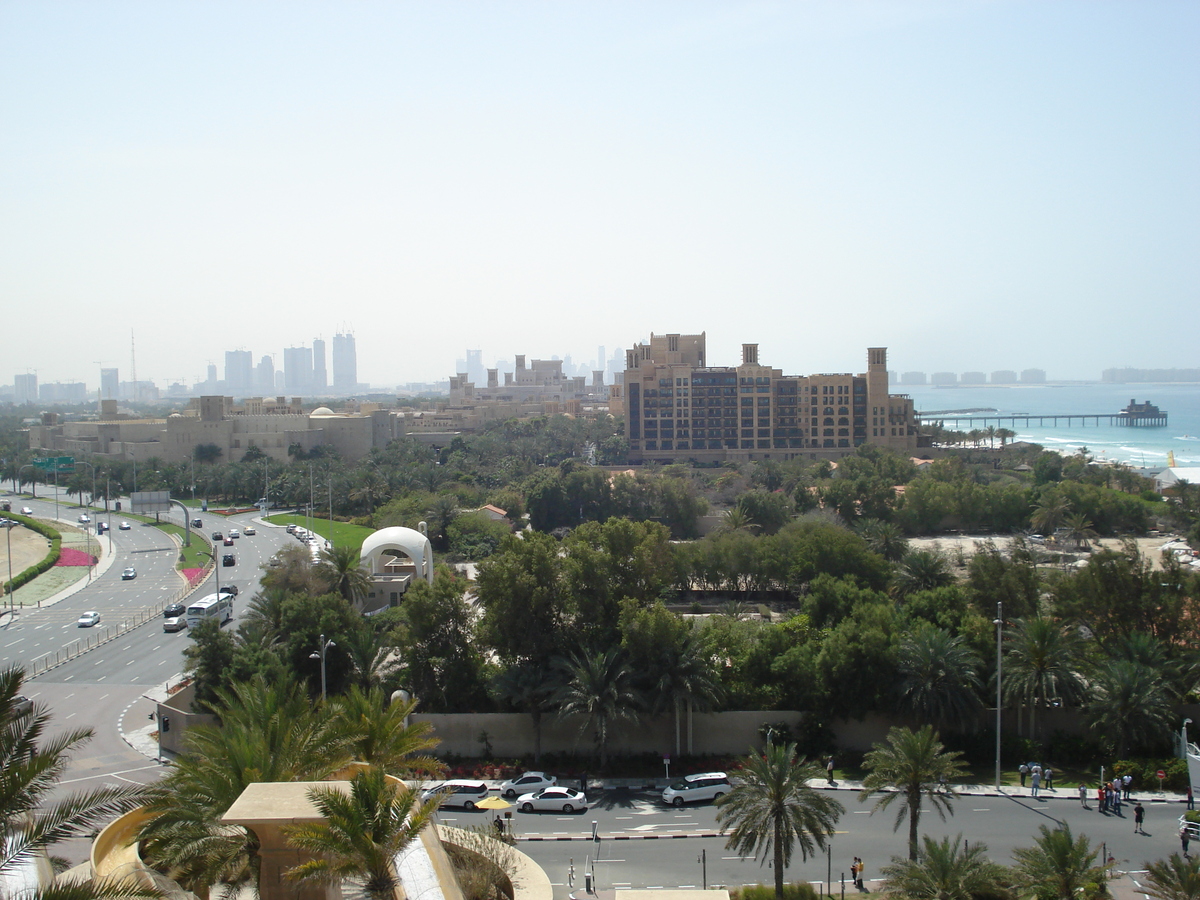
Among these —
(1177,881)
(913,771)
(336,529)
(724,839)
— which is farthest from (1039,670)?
(336,529)

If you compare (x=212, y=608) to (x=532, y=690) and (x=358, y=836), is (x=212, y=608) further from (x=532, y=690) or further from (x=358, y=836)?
(x=358, y=836)

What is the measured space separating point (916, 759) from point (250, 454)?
78877 millimetres

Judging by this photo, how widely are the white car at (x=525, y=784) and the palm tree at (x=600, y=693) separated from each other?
1.71 metres

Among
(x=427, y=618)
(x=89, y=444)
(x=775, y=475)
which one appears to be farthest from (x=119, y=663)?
(x=89, y=444)

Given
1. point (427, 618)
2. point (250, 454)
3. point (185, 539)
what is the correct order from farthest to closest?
Answer: point (250, 454)
point (185, 539)
point (427, 618)

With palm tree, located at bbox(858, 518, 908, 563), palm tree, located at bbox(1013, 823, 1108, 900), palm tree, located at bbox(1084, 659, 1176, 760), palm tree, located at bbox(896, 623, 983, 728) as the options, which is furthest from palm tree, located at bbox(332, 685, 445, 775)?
palm tree, located at bbox(858, 518, 908, 563)

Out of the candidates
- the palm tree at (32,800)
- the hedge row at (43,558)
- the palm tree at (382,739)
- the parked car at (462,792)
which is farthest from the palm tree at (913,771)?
the hedge row at (43,558)

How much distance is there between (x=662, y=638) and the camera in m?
24.4

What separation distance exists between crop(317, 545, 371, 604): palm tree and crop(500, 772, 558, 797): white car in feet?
45.9

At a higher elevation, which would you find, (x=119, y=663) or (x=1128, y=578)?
(x=1128, y=578)

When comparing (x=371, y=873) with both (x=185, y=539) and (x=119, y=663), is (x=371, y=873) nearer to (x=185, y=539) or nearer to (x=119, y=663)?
(x=119, y=663)

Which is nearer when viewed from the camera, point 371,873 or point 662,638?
point 371,873

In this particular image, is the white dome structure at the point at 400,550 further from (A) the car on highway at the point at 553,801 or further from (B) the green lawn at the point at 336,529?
(A) the car on highway at the point at 553,801

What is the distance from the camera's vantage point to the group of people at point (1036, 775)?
21.3m
